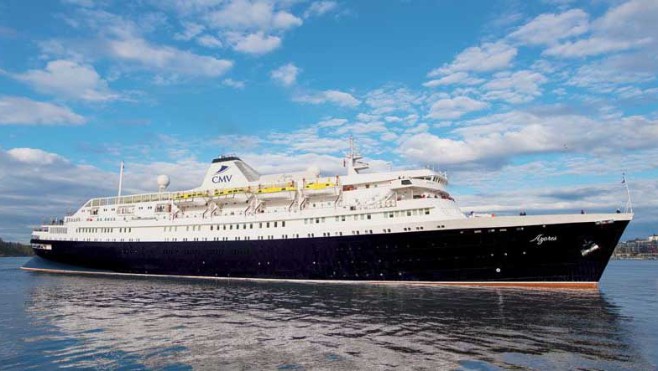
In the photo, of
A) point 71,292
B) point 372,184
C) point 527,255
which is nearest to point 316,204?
point 372,184

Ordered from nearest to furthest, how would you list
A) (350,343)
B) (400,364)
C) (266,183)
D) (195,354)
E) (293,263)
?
1. (400,364)
2. (195,354)
3. (350,343)
4. (293,263)
5. (266,183)

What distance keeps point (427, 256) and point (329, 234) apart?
25.6 feet

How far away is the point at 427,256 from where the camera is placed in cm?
2934

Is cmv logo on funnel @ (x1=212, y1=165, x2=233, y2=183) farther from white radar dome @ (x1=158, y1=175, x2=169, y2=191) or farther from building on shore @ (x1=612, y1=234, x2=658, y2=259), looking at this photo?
building on shore @ (x1=612, y1=234, x2=658, y2=259)

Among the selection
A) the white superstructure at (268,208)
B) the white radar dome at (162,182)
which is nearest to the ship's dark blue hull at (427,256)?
the white superstructure at (268,208)

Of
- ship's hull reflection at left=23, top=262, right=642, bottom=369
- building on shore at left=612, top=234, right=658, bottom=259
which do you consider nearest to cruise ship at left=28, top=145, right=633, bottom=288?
ship's hull reflection at left=23, top=262, right=642, bottom=369

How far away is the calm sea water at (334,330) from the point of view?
11.9m

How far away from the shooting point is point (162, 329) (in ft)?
52.9

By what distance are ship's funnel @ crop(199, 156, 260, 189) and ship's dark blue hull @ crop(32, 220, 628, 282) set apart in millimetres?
6430

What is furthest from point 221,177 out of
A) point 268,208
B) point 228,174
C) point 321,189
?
point 321,189

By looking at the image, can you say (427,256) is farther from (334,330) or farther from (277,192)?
(334,330)

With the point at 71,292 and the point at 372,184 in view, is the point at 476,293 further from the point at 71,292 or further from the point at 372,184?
the point at 71,292

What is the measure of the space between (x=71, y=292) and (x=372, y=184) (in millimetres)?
23402

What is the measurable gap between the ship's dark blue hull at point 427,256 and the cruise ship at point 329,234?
2.9 inches
